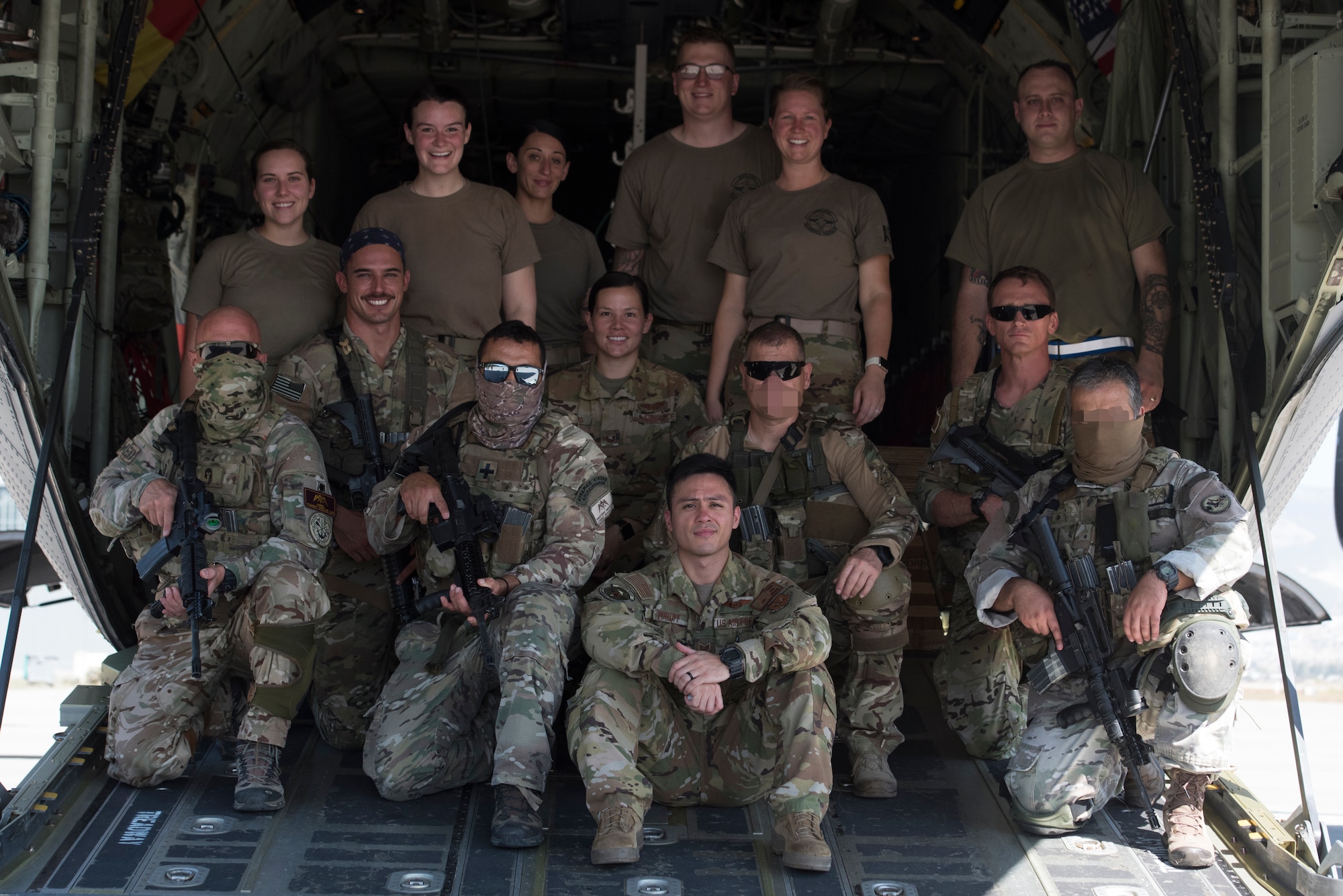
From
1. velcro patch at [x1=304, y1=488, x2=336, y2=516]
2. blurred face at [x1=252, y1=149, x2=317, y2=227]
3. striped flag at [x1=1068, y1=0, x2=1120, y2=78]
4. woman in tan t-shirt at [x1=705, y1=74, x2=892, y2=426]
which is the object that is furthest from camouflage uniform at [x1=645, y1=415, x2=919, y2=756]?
striped flag at [x1=1068, y1=0, x2=1120, y2=78]

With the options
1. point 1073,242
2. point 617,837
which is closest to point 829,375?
point 1073,242

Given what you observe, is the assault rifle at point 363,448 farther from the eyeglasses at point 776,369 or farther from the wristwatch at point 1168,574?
the wristwatch at point 1168,574

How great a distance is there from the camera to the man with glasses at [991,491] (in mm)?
4352

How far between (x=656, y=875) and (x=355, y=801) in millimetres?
1056

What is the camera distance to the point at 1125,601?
3771 millimetres

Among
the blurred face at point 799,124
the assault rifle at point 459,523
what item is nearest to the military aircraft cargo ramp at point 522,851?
the assault rifle at point 459,523

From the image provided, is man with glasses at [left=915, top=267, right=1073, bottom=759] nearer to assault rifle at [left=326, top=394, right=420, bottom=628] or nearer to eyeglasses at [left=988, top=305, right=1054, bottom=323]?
eyeglasses at [left=988, top=305, right=1054, bottom=323]

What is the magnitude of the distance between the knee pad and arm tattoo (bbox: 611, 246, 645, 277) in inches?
104

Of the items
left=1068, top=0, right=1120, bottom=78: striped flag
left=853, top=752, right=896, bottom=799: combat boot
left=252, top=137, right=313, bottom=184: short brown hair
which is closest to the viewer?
left=853, top=752, right=896, bottom=799: combat boot

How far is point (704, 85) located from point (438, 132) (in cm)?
105

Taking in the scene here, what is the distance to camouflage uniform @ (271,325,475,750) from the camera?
4551 mm

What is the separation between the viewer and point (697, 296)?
522 cm

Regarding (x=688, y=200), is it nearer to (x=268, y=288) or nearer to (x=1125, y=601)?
(x=268, y=288)

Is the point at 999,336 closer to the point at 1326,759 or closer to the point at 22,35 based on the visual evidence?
the point at 22,35
